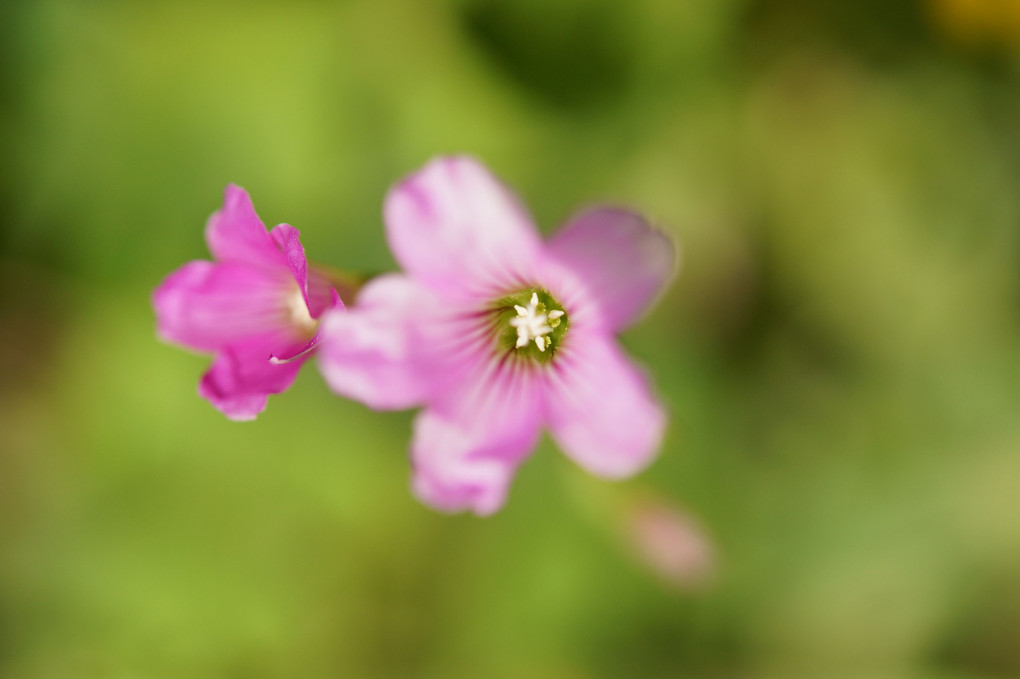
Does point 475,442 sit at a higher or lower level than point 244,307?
lower

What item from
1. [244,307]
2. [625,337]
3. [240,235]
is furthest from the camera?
[625,337]

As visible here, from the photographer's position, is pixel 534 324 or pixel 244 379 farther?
pixel 534 324

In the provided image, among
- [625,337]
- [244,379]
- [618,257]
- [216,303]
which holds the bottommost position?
[244,379]

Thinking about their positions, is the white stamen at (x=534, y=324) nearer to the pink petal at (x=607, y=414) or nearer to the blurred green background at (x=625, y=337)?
the pink petal at (x=607, y=414)

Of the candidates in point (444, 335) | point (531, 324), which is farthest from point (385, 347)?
point (531, 324)

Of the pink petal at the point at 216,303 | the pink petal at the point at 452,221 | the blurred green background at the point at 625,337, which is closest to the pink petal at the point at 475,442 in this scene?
→ the pink petal at the point at 452,221

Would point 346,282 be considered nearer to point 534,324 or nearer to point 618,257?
point 534,324

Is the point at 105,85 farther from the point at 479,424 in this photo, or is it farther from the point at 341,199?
the point at 479,424
